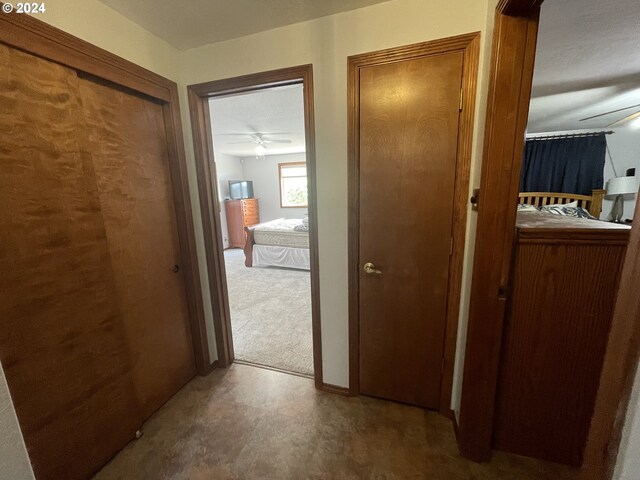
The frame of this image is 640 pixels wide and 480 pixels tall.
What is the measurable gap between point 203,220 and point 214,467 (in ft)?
4.74

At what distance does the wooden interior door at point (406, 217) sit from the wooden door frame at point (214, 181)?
0.29 metres

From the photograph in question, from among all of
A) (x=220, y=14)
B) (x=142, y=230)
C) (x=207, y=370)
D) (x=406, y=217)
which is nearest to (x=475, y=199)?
(x=406, y=217)

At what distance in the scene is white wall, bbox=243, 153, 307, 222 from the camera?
684cm

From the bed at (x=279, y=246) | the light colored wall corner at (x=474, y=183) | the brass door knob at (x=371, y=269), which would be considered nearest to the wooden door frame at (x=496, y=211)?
the light colored wall corner at (x=474, y=183)

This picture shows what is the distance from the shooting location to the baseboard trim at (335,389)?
177 centimetres

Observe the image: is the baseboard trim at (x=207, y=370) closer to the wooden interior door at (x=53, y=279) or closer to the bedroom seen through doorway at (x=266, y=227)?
the bedroom seen through doorway at (x=266, y=227)

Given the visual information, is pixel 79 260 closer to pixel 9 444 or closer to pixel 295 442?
pixel 9 444

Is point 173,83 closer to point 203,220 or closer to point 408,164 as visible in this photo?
point 203,220

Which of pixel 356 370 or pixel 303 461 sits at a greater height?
pixel 356 370

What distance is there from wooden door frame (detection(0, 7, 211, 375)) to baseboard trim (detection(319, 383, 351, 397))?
36.3 inches

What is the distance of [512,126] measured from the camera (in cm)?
104

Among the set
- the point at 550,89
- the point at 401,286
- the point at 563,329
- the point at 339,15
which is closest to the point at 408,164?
the point at 401,286

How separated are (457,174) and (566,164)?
11.3 feet

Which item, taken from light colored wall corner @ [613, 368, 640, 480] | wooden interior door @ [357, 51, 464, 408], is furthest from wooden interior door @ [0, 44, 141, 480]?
light colored wall corner @ [613, 368, 640, 480]
